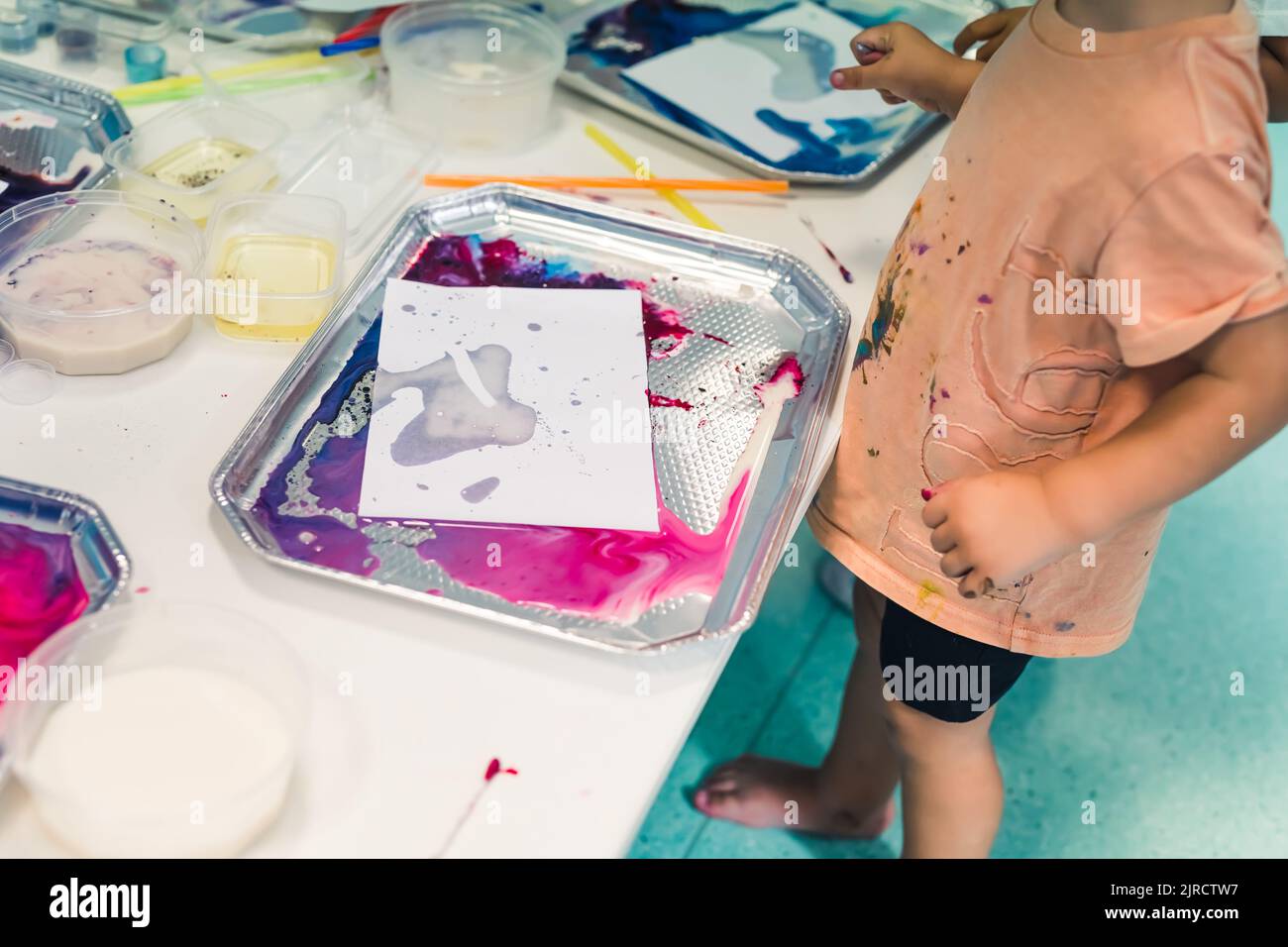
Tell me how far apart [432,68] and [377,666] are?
71cm

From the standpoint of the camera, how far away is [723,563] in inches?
31.8

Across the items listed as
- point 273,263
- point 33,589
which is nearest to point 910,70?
point 273,263

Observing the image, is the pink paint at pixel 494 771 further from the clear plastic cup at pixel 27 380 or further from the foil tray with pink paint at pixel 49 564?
the clear plastic cup at pixel 27 380

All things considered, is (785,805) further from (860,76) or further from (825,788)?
(860,76)

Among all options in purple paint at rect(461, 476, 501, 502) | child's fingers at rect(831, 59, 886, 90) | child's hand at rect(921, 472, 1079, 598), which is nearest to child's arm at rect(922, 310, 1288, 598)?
child's hand at rect(921, 472, 1079, 598)

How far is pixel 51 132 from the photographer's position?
108cm

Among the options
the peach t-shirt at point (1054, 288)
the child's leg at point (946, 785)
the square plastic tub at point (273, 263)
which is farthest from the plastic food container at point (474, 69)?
the child's leg at point (946, 785)

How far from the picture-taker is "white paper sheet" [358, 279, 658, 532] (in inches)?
32.3

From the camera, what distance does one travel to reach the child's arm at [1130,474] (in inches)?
26.4

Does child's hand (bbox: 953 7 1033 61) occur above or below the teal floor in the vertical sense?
above

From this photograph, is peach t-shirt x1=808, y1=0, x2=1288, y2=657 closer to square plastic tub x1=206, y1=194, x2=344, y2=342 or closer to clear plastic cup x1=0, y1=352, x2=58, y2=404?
square plastic tub x1=206, y1=194, x2=344, y2=342

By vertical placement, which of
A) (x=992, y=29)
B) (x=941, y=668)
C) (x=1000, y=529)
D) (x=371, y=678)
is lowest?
(x=941, y=668)

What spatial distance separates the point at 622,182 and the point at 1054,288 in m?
0.50

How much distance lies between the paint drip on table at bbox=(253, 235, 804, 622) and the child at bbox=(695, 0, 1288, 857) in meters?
0.14
